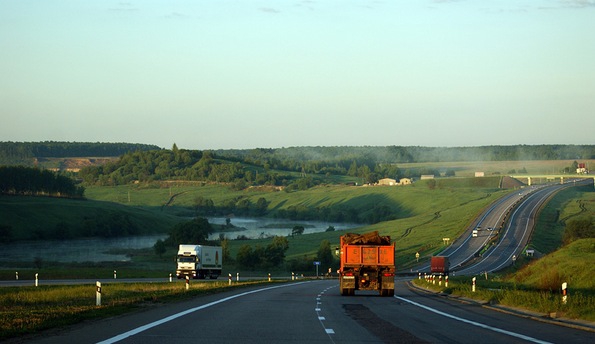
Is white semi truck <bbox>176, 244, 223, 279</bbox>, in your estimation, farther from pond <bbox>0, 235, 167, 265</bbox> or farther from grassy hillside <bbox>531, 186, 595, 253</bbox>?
grassy hillside <bbox>531, 186, 595, 253</bbox>

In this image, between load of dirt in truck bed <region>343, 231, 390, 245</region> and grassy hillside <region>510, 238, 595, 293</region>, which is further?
grassy hillside <region>510, 238, 595, 293</region>

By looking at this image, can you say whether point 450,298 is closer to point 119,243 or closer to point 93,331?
point 93,331

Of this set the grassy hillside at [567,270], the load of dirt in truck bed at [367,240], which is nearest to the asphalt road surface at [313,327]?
the load of dirt in truck bed at [367,240]

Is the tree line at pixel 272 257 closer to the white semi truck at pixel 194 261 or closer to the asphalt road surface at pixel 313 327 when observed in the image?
the white semi truck at pixel 194 261

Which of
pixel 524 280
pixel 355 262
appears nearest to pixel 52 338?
pixel 355 262

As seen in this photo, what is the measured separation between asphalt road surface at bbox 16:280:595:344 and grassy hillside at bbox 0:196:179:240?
454ft

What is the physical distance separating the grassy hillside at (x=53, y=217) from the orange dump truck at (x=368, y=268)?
126663 mm

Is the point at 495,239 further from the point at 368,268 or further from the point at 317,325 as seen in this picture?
the point at 317,325

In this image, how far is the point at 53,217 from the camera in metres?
174

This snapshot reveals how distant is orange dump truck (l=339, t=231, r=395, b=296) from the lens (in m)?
40.9

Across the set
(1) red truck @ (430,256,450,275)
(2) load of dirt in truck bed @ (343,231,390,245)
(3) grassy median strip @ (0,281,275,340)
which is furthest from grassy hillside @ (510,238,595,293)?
(1) red truck @ (430,256,450,275)

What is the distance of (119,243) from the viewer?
171000mm

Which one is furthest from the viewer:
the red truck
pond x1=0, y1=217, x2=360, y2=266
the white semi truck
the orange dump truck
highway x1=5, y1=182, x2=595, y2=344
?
pond x1=0, y1=217, x2=360, y2=266

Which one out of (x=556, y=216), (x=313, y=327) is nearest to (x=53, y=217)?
(x=556, y=216)
